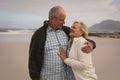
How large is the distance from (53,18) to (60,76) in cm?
46

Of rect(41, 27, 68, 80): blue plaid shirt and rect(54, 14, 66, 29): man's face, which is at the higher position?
rect(54, 14, 66, 29): man's face

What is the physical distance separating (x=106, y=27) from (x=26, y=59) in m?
1.11

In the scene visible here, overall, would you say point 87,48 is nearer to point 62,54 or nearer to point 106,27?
point 62,54

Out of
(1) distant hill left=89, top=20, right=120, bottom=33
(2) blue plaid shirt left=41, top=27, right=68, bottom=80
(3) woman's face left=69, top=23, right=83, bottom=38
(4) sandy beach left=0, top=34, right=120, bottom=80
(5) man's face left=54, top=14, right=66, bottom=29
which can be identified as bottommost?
(4) sandy beach left=0, top=34, right=120, bottom=80

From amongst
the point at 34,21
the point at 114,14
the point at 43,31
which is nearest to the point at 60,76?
the point at 43,31

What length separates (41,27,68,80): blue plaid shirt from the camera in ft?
7.19

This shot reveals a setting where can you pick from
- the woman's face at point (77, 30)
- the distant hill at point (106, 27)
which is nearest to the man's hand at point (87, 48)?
the woman's face at point (77, 30)

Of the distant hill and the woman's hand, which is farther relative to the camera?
the distant hill

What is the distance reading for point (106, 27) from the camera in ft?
12.0

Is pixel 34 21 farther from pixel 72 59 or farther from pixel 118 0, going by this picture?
pixel 72 59

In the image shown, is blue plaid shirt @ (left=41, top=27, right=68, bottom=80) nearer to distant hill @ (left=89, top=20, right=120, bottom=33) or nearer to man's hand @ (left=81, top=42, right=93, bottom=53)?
man's hand @ (left=81, top=42, right=93, bottom=53)

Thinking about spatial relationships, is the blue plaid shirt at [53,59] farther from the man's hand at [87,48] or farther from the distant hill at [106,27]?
the distant hill at [106,27]

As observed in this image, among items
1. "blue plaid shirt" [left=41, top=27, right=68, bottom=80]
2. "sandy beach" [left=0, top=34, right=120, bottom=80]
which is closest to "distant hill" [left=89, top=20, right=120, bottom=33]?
"sandy beach" [left=0, top=34, right=120, bottom=80]

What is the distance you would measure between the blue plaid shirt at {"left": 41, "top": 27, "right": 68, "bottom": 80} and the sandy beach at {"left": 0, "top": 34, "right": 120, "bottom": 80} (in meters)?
1.31
